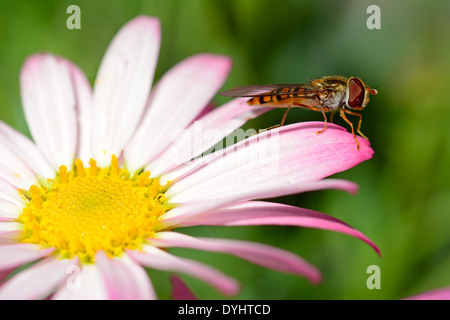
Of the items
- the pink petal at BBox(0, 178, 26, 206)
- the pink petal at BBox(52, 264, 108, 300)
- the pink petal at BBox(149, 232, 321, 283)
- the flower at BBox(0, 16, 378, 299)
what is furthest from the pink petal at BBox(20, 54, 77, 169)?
the pink petal at BBox(149, 232, 321, 283)

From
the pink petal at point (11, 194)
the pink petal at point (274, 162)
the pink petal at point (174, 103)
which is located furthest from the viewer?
the pink petal at point (174, 103)

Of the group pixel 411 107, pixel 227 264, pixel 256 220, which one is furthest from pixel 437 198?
pixel 256 220

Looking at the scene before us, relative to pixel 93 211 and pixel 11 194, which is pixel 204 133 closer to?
pixel 93 211

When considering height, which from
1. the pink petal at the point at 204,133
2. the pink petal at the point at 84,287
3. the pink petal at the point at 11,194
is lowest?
the pink petal at the point at 84,287

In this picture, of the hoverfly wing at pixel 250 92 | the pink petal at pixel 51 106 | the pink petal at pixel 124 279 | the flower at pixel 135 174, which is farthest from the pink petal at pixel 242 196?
the pink petal at pixel 51 106

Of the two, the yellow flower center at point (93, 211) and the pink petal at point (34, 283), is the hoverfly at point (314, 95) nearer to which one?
the yellow flower center at point (93, 211)

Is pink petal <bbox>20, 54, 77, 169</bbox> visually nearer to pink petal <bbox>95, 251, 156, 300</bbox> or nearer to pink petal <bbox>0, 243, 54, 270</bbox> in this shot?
pink petal <bbox>0, 243, 54, 270</bbox>

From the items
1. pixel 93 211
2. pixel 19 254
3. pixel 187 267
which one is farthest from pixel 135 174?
pixel 187 267
